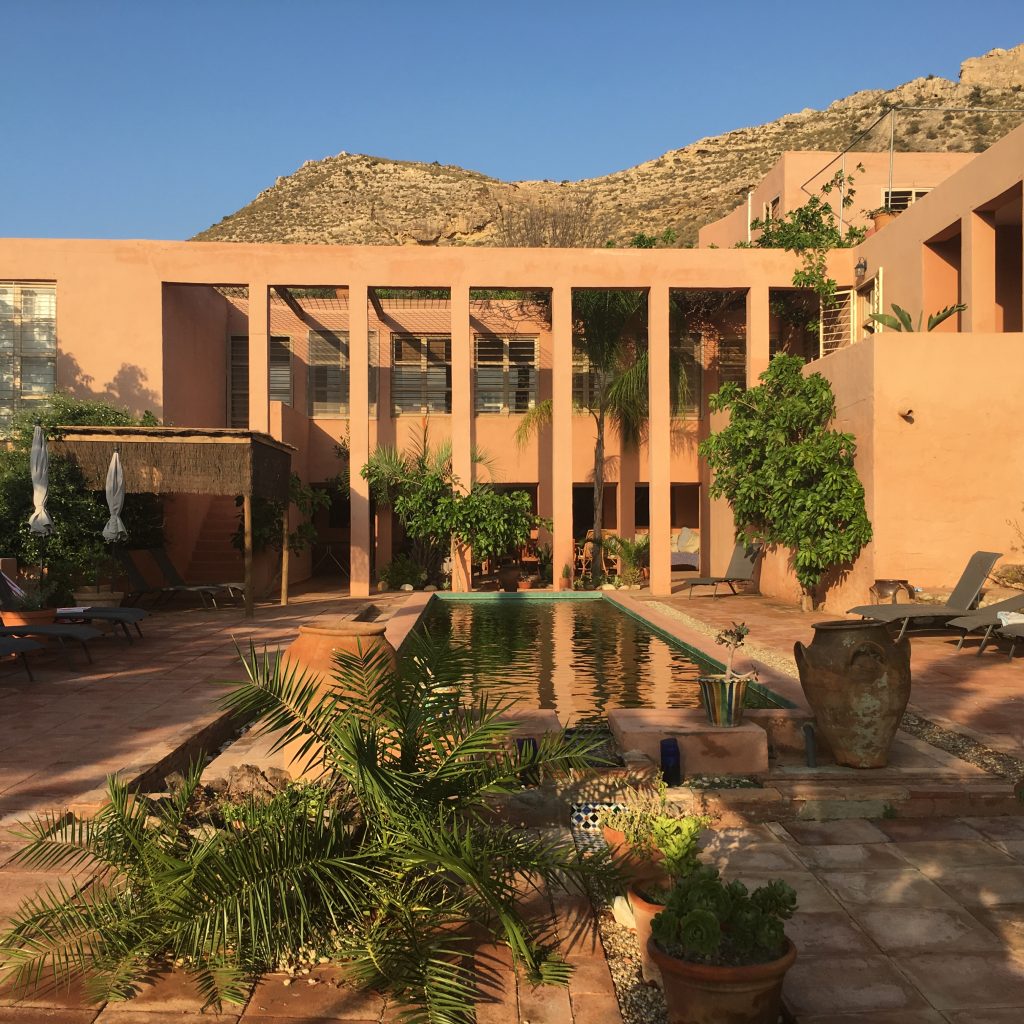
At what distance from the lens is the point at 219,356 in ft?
61.8

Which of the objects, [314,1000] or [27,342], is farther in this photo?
[27,342]

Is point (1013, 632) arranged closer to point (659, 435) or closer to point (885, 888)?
point (885, 888)

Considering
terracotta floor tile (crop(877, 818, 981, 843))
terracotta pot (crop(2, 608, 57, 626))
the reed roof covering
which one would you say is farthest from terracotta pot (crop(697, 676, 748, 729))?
the reed roof covering

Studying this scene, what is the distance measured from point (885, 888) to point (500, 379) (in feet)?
54.4

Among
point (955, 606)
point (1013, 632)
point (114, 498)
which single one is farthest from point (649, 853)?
point (114, 498)

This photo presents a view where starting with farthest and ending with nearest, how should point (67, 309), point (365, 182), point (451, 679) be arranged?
point (365, 182), point (67, 309), point (451, 679)

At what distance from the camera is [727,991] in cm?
248

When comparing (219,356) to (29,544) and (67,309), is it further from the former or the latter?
(29,544)

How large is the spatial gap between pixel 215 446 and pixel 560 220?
17.9 m

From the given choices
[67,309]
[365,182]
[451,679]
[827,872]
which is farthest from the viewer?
[365,182]

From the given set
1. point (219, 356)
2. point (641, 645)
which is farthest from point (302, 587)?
point (641, 645)

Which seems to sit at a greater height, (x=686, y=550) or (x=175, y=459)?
(x=175, y=459)

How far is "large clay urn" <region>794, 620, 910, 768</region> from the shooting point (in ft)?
15.5

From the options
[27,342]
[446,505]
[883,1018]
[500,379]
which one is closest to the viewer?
[883,1018]
